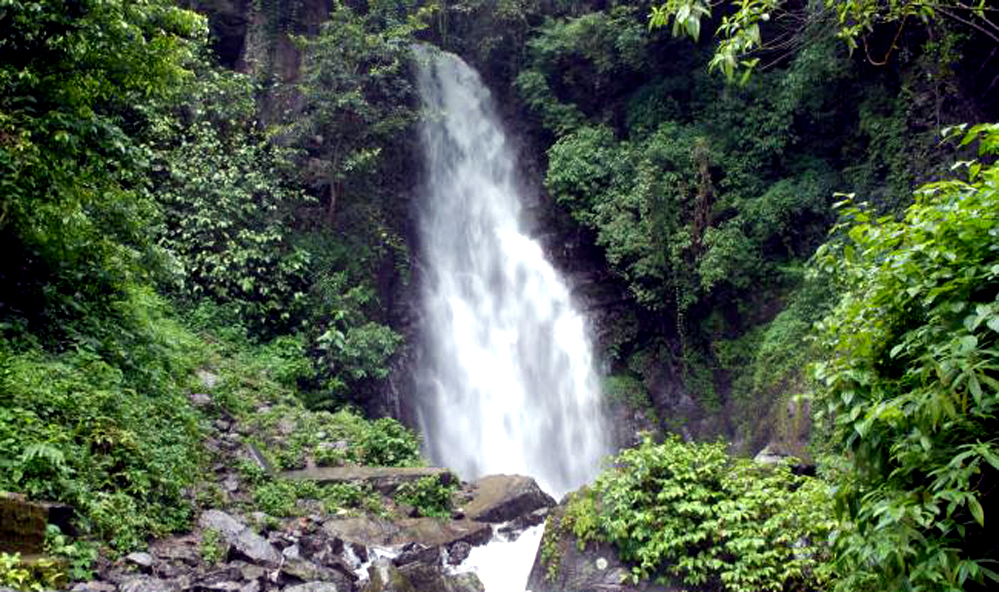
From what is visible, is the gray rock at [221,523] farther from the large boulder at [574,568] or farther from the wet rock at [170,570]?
the large boulder at [574,568]

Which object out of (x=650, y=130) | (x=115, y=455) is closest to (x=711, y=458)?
(x=115, y=455)

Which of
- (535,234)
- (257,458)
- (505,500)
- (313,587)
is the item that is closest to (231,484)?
(257,458)

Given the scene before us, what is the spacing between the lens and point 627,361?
1680cm

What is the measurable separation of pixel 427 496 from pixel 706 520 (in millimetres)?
3744

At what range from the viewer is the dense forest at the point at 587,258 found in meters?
3.16

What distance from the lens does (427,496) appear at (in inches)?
376

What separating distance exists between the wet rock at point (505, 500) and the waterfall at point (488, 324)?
13.7ft

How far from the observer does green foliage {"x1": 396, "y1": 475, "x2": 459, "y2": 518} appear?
9.39m

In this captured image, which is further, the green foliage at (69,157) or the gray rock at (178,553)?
the green foliage at (69,157)

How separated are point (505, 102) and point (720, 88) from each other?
5347mm

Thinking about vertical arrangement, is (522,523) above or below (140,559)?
above

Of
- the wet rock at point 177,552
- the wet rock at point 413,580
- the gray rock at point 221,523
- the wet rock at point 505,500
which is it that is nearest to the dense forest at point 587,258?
the gray rock at point 221,523

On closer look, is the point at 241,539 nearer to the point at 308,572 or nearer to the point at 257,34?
the point at 308,572

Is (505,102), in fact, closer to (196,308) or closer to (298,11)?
(298,11)
